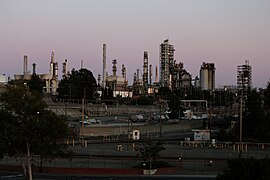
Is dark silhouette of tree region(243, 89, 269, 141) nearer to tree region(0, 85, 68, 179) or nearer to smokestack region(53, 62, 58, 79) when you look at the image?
tree region(0, 85, 68, 179)

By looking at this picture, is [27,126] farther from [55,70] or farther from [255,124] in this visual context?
[55,70]

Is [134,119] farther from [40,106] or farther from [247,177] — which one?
[247,177]

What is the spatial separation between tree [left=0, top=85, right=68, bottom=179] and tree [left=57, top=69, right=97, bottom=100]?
99.3 meters

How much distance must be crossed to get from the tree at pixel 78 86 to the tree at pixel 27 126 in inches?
3910

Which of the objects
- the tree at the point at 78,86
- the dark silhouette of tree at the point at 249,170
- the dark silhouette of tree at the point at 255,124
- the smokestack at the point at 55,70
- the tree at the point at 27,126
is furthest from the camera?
the smokestack at the point at 55,70

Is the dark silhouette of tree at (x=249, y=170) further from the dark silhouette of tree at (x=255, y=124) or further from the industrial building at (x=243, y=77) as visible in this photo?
the industrial building at (x=243, y=77)

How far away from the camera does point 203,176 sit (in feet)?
114

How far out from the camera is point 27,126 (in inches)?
1133

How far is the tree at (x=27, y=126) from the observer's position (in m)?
28.6

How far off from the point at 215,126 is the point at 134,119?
17.6 m

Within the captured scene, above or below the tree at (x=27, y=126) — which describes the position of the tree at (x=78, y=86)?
above

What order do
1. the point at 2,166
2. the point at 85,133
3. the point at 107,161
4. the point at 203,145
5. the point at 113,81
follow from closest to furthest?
the point at 2,166 → the point at 107,161 → the point at 203,145 → the point at 85,133 → the point at 113,81

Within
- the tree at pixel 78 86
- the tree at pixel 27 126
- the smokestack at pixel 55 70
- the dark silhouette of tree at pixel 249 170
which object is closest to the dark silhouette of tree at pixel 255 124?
the tree at pixel 27 126

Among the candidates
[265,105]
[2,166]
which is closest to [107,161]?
[2,166]
